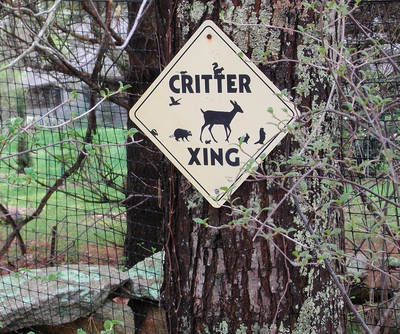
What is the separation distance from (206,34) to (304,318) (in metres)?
1.22

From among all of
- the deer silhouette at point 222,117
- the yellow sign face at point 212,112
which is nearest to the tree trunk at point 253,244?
the yellow sign face at point 212,112

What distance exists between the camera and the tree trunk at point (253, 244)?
198cm

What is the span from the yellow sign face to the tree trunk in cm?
6

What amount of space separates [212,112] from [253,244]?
0.56m

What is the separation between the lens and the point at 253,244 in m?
2.06

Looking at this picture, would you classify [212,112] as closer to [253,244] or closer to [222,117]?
[222,117]

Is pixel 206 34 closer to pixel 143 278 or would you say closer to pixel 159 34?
pixel 159 34

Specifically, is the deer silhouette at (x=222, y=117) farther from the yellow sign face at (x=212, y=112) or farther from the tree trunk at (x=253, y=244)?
the tree trunk at (x=253, y=244)

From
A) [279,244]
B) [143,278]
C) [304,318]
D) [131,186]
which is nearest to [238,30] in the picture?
[279,244]

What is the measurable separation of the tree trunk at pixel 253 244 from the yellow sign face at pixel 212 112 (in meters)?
0.06

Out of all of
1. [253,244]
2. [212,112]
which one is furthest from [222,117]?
[253,244]

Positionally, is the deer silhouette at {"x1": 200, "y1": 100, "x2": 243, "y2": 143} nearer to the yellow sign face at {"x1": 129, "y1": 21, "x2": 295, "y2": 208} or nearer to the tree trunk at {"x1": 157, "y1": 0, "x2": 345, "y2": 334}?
the yellow sign face at {"x1": 129, "y1": 21, "x2": 295, "y2": 208}

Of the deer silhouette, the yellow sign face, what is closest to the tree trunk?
the yellow sign face

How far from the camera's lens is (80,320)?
407cm
